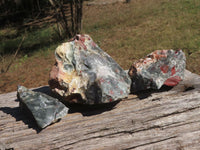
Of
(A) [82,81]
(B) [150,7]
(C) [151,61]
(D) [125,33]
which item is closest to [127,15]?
(B) [150,7]

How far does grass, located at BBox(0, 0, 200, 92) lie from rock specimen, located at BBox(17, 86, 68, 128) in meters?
2.34

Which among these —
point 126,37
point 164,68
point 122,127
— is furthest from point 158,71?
point 126,37

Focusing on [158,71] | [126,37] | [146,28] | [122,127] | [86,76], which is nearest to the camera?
[122,127]

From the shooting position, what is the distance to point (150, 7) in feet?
25.4

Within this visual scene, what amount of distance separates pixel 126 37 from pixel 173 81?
3663 millimetres

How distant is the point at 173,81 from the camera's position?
2.38 m

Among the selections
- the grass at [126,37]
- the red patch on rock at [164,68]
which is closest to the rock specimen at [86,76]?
the red patch on rock at [164,68]

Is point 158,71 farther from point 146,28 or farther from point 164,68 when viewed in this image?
point 146,28

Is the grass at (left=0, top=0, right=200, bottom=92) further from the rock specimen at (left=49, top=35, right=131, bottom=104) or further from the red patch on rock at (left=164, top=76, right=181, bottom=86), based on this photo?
the rock specimen at (left=49, top=35, right=131, bottom=104)

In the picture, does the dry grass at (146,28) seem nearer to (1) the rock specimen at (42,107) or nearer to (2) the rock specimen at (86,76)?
(2) the rock specimen at (86,76)

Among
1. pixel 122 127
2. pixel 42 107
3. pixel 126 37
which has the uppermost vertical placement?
pixel 42 107

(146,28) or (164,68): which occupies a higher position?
(164,68)

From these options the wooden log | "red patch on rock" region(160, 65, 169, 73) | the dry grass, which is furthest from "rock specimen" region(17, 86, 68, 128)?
the dry grass

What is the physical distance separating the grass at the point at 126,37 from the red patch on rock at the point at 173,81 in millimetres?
1780
